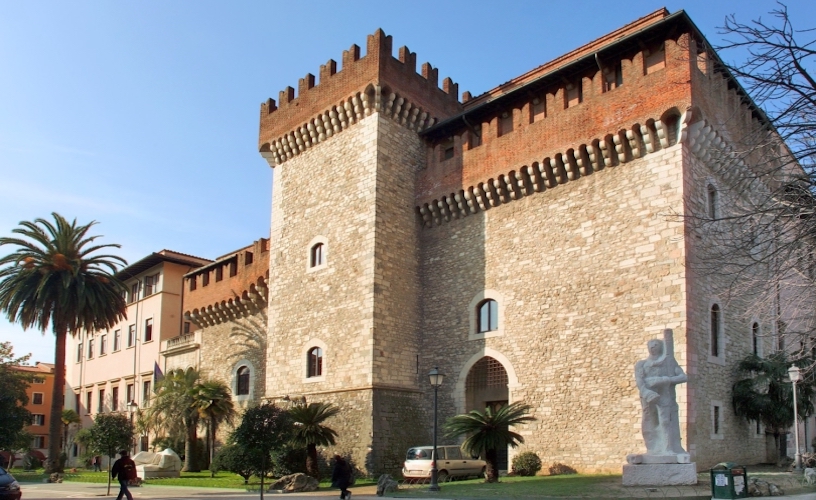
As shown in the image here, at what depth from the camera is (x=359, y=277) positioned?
2462cm

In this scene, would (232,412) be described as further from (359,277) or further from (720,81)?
(720,81)

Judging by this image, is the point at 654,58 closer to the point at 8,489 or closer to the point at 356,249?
the point at 356,249

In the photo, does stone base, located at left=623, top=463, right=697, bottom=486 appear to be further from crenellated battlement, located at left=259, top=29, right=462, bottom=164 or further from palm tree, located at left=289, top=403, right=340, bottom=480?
crenellated battlement, located at left=259, top=29, right=462, bottom=164

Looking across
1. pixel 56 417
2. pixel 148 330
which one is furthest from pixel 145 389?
pixel 56 417

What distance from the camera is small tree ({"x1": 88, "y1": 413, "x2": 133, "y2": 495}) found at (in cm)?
2288

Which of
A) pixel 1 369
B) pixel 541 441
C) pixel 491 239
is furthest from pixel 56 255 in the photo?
pixel 541 441

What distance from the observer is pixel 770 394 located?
20.8 m

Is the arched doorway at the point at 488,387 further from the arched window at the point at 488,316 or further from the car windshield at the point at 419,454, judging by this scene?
the car windshield at the point at 419,454

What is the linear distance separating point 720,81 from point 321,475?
17354mm

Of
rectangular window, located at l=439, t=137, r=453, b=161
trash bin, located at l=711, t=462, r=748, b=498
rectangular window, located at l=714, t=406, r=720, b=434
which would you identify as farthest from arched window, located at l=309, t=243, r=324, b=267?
trash bin, located at l=711, t=462, r=748, b=498

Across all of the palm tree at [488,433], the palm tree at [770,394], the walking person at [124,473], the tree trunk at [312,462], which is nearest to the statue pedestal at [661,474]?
the palm tree at [488,433]

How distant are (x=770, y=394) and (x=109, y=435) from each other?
19.5m

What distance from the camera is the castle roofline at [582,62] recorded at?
20609 mm

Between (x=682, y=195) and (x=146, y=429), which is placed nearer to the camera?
(x=682, y=195)
